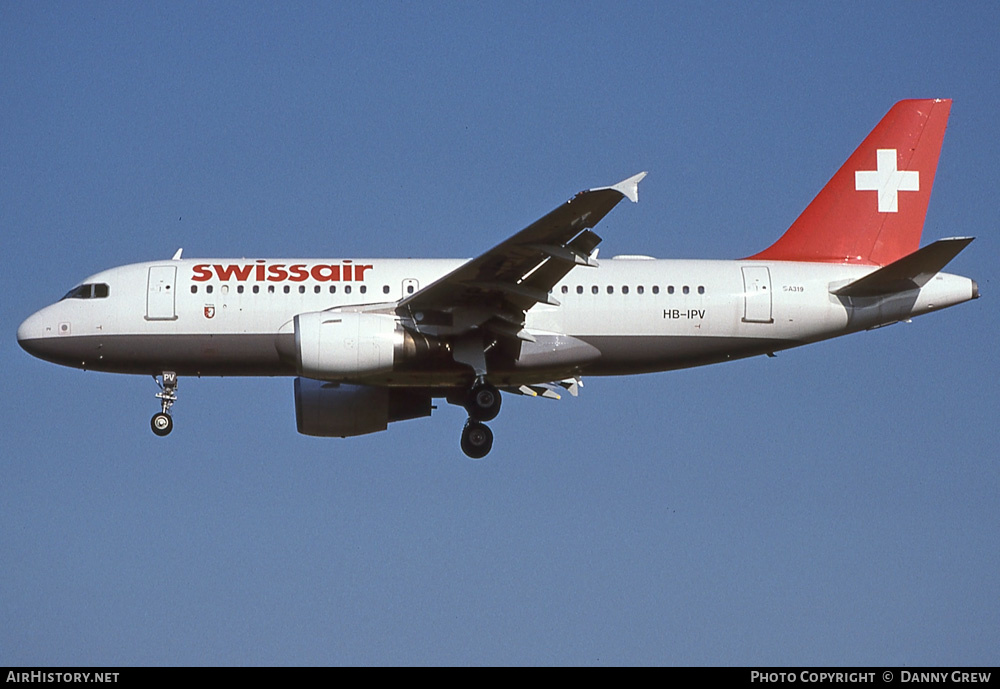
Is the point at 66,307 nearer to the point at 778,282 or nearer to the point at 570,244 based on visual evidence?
the point at 570,244

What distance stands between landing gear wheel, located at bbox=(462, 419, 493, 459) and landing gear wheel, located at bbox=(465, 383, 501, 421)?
395mm

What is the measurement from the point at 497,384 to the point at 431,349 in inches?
86.1

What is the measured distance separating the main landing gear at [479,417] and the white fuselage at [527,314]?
1.37 ft

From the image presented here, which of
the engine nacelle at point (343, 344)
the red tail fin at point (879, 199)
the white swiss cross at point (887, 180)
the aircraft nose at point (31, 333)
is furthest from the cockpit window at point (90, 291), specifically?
the white swiss cross at point (887, 180)

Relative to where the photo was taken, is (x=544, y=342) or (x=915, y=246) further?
(x=915, y=246)

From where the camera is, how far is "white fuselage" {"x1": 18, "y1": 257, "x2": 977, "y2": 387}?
101 feet

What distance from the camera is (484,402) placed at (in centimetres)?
3064

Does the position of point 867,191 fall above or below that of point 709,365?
above

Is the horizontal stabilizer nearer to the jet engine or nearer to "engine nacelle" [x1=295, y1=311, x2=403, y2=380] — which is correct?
the jet engine

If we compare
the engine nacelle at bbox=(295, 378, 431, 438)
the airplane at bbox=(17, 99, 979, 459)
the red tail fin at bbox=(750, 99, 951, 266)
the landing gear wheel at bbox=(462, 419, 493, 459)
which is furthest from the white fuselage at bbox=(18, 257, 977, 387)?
the engine nacelle at bbox=(295, 378, 431, 438)

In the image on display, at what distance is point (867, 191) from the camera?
33.4 m

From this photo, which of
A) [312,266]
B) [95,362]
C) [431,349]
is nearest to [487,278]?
[431,349]
